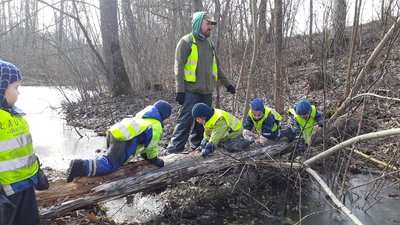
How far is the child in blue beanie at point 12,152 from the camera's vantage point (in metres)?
2.92

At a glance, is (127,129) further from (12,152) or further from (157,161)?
(12,152)

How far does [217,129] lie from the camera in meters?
5.01

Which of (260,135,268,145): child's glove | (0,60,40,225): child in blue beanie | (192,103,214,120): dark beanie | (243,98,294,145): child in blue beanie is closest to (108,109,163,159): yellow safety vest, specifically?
(192,103,214,120): dark beanie

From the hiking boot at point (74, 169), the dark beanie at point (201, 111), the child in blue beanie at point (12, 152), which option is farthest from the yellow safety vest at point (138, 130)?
the child in blue beanie at point (12, 152)

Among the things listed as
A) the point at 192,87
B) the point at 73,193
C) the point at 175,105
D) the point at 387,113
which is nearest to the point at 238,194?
the point at 192,87

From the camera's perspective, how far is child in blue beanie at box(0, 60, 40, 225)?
9.58 ft

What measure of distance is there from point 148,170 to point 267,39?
18.4 feet

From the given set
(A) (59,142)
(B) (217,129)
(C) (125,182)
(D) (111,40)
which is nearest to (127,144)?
(C) (125,182)

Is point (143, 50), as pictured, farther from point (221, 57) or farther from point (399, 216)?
point (399, 216)

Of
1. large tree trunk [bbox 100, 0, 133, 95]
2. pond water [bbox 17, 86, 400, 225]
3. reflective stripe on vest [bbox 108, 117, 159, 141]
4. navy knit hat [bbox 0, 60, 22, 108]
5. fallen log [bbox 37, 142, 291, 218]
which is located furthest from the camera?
large tree trunk [bbox 100, 0, 133, 95]

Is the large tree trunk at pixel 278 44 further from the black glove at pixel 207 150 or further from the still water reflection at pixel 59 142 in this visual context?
the still water reflection at pixel 59 142

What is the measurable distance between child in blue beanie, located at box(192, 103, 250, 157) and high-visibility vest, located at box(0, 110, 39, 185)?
2347mm

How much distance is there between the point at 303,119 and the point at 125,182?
2.99 metres

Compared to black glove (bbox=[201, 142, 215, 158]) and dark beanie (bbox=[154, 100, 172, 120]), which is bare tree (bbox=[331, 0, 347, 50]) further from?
dark beanie (bbox=[154, 100, 172, 120])
